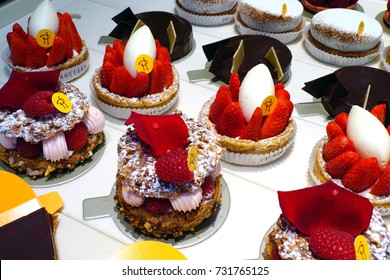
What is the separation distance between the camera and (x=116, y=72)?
2178mm

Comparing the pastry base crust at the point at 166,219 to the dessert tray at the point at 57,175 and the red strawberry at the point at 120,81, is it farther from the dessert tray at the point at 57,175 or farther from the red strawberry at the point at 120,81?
the red strawberry at the point at 120,81

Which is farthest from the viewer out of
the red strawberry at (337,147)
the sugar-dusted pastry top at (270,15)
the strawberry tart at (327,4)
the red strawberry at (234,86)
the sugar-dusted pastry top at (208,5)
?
the strawberry tart at (327,4)

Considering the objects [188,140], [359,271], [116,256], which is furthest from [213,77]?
[359,271]

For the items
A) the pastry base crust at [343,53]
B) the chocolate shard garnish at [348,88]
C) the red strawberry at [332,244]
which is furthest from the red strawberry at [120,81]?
the pastry base crust at [343,53]

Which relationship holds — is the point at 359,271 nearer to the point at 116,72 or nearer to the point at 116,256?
the point at 116,256

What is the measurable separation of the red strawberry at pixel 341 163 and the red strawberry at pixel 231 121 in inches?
16.6

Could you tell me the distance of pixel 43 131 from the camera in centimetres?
183

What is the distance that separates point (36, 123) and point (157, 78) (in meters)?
0.65

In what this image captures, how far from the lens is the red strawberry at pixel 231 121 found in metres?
1.98

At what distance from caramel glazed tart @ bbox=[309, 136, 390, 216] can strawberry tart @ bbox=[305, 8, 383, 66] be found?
0.91 meters

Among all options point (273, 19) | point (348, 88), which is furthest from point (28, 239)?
point (273, 19)

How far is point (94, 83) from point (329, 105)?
49.2 inches

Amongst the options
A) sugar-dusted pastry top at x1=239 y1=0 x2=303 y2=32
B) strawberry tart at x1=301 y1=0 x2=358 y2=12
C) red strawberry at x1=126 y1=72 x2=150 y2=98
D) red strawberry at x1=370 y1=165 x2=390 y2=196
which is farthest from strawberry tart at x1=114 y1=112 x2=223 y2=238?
strawberry tart at x1=301 y1=0 x2=358 y2=12

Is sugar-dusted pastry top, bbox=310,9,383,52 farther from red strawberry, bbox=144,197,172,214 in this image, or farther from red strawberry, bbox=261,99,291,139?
red strawberry, bbox=144,197,172,214
